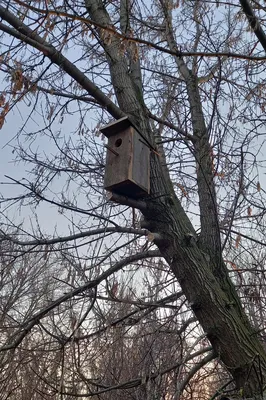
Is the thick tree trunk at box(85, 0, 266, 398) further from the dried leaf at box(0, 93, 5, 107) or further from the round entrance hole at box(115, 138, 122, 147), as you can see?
the dried leaf at box(0, 93, 5, 107)

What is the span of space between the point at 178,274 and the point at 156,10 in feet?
9.07

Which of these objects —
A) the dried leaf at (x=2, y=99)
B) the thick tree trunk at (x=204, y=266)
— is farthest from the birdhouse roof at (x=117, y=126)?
the dried leaf at (x=2, y=99)

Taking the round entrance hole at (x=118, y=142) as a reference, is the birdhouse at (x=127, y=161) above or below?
below

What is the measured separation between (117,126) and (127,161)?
0.30 meters

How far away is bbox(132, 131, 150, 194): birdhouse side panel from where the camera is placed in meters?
2.36

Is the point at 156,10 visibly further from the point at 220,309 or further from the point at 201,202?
the point at 220,309

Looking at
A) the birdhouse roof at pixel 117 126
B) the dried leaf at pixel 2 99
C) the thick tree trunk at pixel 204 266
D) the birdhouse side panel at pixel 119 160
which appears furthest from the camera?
the birdhouse roof at pixel 117 126

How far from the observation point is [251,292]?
3.22 m

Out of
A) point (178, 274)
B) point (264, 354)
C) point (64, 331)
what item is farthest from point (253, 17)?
point (64, 331)

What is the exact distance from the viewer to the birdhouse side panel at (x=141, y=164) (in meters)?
2.36

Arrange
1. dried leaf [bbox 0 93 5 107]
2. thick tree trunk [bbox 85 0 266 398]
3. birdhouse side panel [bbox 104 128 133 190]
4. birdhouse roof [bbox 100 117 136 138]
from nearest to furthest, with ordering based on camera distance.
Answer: thick tree trunk [bbox 85 0 266 398] → dried leaf [bbox 0 93 5 107] → birdhouse side panel [bbox 104 128 133 190] → birdhouse roof [bbox 100 117 136 138]

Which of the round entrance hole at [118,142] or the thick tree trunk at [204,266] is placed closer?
the thick tree trunk at [204,266]

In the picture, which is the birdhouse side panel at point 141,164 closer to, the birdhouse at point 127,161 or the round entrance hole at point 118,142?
the birdhouse at point 127,161

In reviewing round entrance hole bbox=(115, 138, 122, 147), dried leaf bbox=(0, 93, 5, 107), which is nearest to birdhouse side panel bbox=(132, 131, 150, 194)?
round entrance hole bbox=(115, 138, 122, 147)
